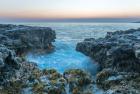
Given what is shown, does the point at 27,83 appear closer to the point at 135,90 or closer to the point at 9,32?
the point at 135,90

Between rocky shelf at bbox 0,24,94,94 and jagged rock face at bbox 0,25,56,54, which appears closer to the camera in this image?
rocky shelf at bbox 0,24,94,94

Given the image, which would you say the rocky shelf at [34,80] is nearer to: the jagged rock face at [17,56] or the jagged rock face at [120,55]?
the jagged rock face at [17,56]

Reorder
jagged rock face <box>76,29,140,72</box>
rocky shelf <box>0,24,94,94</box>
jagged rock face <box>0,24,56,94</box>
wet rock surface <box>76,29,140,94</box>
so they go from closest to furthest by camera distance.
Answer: rocky shelf <box>0,24,94,94</box>
wet rock surface <box>76,29,140,94</box>
jagged rock face <box>0,24,56,94</box>
jagged rock face <box>76,29,140,72</box>

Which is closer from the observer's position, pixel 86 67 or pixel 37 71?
pixel 37 71

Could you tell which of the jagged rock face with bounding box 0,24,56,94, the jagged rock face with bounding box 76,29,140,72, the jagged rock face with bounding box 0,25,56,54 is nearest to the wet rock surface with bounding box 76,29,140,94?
the jagged rock face with bounding box 76,29,140,72

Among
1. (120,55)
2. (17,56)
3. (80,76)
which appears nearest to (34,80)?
(80,76)

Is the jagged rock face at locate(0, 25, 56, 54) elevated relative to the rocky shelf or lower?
elevated

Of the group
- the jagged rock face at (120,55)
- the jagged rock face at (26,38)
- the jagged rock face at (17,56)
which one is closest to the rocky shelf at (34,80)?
the jagged rock face at (17,56)

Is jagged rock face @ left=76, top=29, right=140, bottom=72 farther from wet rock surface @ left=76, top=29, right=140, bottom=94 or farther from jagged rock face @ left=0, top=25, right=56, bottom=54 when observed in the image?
jagged rock face @ left=0, top=25, right=56, bottom=54

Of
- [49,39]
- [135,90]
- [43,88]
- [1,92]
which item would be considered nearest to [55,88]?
[43,88]
